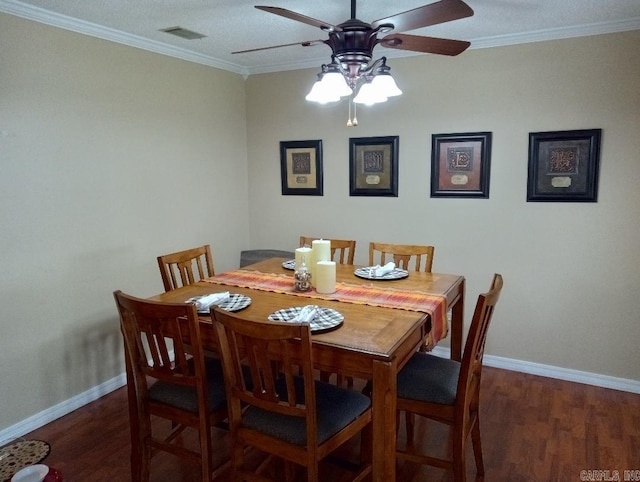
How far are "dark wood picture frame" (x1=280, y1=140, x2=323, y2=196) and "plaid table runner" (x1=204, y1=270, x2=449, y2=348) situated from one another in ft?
4.84

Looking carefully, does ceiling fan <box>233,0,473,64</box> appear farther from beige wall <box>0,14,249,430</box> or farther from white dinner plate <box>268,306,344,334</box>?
beige wall <box>0,14,249,430</box>

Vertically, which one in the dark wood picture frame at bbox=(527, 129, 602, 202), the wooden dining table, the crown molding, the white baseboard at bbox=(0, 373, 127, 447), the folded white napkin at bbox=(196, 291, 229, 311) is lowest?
the white baseboard at bbox=(0, 373, 127, 447)

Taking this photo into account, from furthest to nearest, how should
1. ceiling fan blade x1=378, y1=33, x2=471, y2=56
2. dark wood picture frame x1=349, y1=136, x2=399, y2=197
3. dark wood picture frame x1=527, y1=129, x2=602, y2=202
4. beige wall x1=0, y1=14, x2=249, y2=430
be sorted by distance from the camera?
dark wood picture frame x1=349, y1=136, x2=399, y2=197, dark wood picture frame x1=527, y1=129, x2=602, y2=202, beige wall x1=0, y1=14, x2=249, y2=430, ceiling fan blade x1=378, y1=33, x2=471, y2=56

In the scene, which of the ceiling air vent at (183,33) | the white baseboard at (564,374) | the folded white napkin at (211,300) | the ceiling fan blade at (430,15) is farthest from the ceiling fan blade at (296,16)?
the white baseboard at (564,374)

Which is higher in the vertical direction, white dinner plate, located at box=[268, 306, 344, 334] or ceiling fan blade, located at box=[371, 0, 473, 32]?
ceiling fan blade, located at box=[371, 0, 473, 32]

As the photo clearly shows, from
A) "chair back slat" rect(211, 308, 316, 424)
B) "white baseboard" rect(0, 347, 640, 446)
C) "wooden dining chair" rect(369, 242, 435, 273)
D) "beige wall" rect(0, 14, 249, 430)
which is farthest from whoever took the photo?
"wooden dining chair" rect(369, 242, 435, 273)

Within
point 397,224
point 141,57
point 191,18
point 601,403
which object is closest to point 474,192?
point 397,224

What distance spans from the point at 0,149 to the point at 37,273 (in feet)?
2.30

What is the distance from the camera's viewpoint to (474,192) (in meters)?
3.38

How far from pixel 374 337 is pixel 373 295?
0.55 metres

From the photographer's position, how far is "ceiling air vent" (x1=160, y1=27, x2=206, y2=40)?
9.63 feet

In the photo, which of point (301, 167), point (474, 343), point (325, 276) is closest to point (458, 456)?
point (474, 343)

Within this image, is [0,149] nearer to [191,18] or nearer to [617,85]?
[191,18]

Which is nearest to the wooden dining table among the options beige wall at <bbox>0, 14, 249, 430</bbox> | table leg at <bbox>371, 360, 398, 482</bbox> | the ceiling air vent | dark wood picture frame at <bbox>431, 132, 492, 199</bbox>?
table leg at <bbox>371, 360, 398, 482</bbox>
